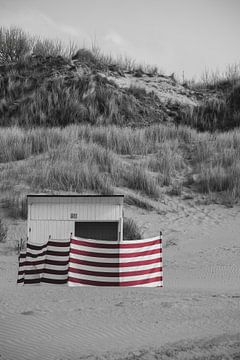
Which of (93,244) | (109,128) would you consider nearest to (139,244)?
(93,244)

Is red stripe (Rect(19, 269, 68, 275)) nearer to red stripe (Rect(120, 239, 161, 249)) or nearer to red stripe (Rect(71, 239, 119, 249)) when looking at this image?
red stripe (Rect(71, 239, 119, 249))

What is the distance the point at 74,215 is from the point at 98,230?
2.28 feet

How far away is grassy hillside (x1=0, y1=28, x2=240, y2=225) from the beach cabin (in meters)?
4.96

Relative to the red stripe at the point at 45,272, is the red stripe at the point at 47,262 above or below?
above

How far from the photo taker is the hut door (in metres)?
14.9

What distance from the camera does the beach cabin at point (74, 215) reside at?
14758 millimetres

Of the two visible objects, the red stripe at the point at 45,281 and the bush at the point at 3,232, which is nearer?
the red stripe at the point at 45,281

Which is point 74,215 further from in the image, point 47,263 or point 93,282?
point 93,282

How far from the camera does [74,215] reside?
48.9 ft

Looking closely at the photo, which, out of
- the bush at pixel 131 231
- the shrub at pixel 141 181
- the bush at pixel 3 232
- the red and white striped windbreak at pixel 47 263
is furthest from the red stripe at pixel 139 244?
the shrub at pixel 141 181

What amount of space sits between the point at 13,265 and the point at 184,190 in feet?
31.4

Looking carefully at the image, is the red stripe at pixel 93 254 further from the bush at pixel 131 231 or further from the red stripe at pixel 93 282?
the bush at pixel 131 231

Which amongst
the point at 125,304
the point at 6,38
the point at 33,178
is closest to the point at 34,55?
the point at 6,38

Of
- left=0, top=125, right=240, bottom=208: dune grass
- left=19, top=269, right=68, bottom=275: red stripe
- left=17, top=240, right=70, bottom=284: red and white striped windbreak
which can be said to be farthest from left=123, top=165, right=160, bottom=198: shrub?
left=19, top=269, right=68, bottom=275: red stripe
